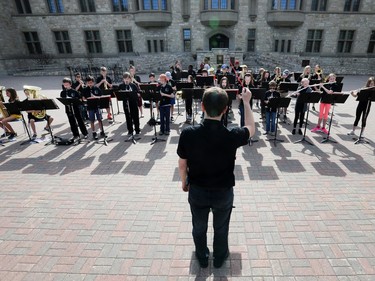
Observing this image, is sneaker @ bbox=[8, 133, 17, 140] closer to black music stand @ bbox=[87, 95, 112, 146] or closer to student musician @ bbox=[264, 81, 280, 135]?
black music stand @ bbox=[87, 95, 112, 146]

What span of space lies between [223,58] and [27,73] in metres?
23.5

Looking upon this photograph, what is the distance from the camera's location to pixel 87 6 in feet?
89.4

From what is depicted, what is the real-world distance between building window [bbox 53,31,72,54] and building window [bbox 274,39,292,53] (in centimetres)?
2609

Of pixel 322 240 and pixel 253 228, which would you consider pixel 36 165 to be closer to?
pixel 253 228

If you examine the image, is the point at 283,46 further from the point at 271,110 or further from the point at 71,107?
the point at 71,107

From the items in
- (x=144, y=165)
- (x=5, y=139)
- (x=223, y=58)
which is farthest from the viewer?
(x=223, y=58)

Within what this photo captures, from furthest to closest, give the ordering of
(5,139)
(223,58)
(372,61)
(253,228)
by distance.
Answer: (372,61)
(223,58)
(5,139)
(253,228)

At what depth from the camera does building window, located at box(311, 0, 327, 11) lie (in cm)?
2577

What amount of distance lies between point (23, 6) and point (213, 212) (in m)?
36.7

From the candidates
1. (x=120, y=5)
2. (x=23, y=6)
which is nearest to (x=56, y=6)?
(x=23, y=6)

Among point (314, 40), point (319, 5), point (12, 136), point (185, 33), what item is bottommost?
point (12, 136)

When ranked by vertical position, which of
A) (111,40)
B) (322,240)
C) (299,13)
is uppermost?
(299,13)

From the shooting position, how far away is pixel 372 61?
27047 mm

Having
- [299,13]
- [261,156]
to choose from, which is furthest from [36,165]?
[299,13]
